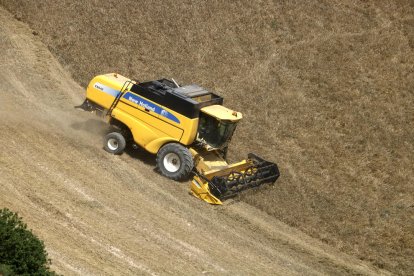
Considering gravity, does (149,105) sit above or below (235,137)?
below

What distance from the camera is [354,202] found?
61.5 ft

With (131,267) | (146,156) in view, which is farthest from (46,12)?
(131,267)

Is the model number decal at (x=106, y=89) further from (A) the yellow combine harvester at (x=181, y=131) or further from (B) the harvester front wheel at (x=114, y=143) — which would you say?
(B) the harvester front wheel at (x=114, y=143)

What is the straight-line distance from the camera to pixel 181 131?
17547 mm

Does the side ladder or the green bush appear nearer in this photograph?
the green bush

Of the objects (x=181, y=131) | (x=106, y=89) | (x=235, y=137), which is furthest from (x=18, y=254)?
(x=235, y=137)

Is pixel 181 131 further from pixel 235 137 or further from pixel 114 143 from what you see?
pixel 235 137

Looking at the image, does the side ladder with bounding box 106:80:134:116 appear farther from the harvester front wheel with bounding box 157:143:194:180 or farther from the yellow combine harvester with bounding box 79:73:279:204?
the harvester front wheel with bounding box 157:143:194:180

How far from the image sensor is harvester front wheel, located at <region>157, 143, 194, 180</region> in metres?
17.4

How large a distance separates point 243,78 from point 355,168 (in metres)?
6.83

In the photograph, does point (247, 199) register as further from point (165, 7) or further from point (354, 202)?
point (165, 7)

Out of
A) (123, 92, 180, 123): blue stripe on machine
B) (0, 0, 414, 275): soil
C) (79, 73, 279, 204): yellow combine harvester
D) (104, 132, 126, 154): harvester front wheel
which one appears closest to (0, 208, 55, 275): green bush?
(0, 0, 414, 275): soil

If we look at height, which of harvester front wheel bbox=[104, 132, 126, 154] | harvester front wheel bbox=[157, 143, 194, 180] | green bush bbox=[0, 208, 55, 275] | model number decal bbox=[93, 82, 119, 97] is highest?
model number decal bbox=[93, 82, 119, 97]

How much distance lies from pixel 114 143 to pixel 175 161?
2.29 m
